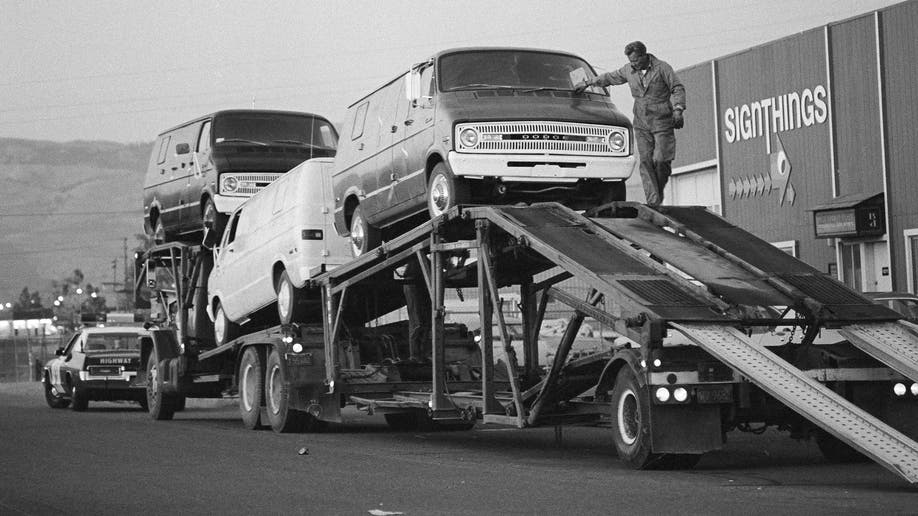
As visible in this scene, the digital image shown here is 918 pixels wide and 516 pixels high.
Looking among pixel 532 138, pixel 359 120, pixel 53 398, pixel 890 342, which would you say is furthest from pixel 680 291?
pixel 53 398

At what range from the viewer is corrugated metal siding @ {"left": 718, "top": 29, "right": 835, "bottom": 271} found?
31516mm

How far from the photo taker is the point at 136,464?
12.2m

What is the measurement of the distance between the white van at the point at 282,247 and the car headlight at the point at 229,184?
82cm

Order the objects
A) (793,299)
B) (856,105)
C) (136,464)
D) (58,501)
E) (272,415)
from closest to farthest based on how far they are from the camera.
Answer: (58,501)
(793,299)
(136,464)
(272,415)
(856,105)

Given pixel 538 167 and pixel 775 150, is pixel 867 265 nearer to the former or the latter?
pixel 775 150

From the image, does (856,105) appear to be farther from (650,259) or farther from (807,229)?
(650,259)

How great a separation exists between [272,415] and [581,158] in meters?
5.81

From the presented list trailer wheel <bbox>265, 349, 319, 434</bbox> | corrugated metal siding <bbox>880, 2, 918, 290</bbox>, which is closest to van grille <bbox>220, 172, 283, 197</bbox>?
trailer wheel <bbox>265, 349, 319, 434</bbox>

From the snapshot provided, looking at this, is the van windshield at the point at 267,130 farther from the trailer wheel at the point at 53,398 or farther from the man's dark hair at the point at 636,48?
the trailer wheel at the point at 53,398

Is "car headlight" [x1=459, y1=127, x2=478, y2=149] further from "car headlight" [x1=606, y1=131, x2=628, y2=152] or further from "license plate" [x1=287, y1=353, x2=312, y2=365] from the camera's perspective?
"license plate" [x1=287, y1=353, x2=312, y2=365]

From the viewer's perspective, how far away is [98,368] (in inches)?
1011

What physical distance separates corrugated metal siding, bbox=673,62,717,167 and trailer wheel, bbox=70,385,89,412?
705 inches

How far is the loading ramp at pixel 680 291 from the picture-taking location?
9836 mm

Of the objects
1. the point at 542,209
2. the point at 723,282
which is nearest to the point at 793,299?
the point at 723,282
